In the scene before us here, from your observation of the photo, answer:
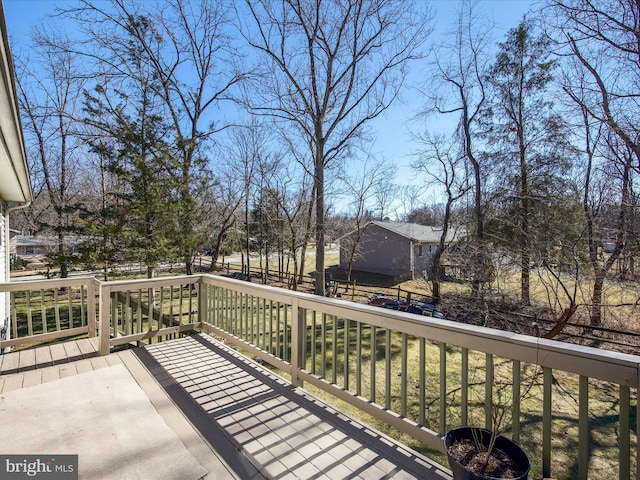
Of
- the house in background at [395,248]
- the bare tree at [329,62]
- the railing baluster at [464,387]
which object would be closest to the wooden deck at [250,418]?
the railing baluster at [464,387]

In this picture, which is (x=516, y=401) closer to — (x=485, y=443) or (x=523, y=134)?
(x=485, y=443)

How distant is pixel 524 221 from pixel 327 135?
20.8 feet

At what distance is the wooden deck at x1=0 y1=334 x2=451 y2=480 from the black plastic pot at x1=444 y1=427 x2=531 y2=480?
37cm

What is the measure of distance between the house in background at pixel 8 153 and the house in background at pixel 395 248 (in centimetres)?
1555

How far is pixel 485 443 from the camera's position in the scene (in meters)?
1.73

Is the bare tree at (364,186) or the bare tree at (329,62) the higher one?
the bare tree at (329,62)

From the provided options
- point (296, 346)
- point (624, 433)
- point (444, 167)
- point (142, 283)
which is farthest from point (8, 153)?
point (444, 167)

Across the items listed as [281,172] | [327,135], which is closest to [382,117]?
[327,135]

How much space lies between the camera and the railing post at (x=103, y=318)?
3.74 meters

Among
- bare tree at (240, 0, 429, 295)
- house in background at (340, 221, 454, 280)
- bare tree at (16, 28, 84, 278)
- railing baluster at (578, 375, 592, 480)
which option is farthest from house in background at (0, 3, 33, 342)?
house in background at (340, 221, 454, 280)

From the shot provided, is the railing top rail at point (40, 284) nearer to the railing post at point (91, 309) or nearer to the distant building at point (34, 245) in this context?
the railing post at point (91, 309)

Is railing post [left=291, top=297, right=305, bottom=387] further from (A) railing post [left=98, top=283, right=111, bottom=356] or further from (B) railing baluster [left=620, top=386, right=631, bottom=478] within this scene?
(A) railing post [left=98, top=283, right=111, bottom=356]

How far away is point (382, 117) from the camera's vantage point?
1125 centimetres

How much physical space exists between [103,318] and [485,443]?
4.03m
